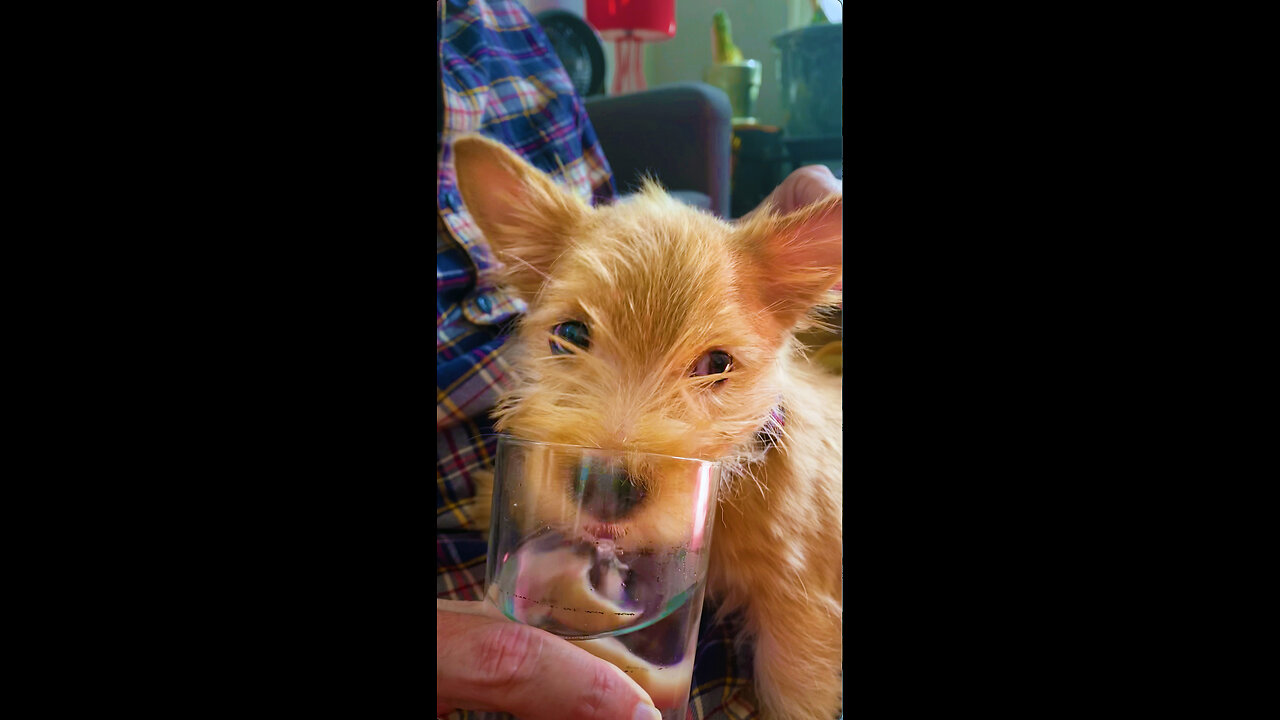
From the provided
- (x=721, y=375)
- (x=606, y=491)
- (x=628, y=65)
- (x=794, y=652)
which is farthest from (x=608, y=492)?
(x=628, y=65)

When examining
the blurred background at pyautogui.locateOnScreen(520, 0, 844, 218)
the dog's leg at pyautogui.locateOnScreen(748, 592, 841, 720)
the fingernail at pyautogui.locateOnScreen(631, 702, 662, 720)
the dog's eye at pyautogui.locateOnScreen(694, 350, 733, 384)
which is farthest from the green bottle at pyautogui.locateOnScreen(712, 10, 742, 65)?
the fingernail at pyautogui.locateOnScreen(631, 702, 662, 720)

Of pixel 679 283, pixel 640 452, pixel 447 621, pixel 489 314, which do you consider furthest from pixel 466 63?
pixel 447 621

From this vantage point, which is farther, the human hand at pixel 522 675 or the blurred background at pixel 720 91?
the blurred background at pixel 720 91

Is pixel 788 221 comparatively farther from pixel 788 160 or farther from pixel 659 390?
pixel 659 390

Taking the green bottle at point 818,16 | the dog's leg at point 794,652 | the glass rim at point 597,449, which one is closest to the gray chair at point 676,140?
the green bottle at point 818,16

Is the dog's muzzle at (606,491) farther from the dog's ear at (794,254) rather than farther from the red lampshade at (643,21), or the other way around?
the red lampshade at (643,21)
